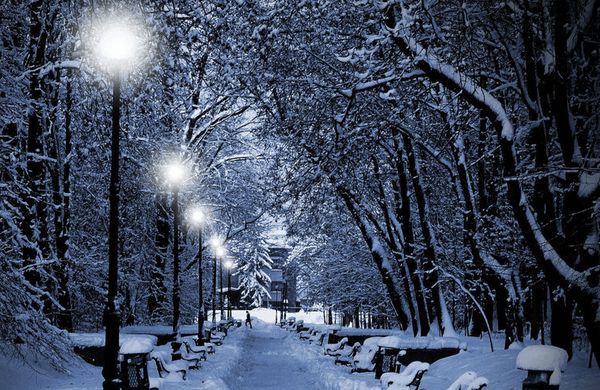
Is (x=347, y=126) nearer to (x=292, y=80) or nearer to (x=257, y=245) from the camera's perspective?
(x=292, y=80)

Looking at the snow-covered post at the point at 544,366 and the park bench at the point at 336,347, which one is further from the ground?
the snow-covered post at the point at 544,366

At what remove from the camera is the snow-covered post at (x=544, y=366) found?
23.3 ft

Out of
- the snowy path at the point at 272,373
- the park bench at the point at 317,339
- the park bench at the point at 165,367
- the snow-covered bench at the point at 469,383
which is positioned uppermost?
the snow-covered bench at the point at 469,383

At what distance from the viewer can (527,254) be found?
48.1ft

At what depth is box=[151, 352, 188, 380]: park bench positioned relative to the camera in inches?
539

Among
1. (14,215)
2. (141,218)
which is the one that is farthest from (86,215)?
(14,215)

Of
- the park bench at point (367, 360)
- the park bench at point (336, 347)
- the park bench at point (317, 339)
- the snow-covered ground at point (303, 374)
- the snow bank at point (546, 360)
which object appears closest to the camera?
the snow bank at point (546, 360)

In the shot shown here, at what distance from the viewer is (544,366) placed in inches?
279

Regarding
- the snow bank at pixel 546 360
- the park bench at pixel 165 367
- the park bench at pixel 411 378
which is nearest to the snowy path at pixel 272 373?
the park bench at pixel 165 367

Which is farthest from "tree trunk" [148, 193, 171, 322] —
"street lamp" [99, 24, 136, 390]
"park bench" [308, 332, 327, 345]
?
"street lamp" [99, 24, 136, 390]

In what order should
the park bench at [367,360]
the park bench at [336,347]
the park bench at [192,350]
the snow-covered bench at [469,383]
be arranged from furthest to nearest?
the park bench at [336,347] < the park bench at [192,350] < the park bench at [367,360] < the snow-covered bench at [469,383]

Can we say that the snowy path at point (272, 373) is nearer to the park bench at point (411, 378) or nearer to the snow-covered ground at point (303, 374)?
the snow-covered ground at point (303, 374)

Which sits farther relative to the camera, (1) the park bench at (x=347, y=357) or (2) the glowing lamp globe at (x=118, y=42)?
(1) the park bench at (x=347, y=357)

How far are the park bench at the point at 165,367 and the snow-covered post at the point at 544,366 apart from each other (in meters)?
8.93
